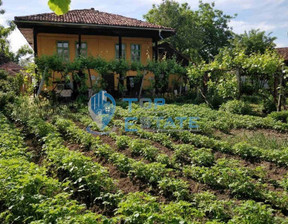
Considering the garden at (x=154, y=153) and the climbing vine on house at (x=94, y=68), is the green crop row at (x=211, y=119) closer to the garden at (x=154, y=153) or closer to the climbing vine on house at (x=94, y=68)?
the garden at (x=154, y=153)

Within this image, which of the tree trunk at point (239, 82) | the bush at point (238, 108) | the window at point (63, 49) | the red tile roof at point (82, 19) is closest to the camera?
the bush at point (238, 108)

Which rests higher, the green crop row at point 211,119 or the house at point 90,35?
the house at point 90,35

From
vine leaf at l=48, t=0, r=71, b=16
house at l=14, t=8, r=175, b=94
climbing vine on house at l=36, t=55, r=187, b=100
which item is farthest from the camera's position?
house at l=14, t=8, r=175, b=94

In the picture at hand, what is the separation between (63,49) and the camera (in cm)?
1848

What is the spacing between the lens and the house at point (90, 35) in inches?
648

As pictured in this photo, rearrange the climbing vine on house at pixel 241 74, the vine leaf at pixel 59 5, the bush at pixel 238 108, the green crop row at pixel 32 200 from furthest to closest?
the climbing vine on house at pixel 241 74 → the bush at pixel 238 108 → the green crop row at pixel 32 200 → the vine leaf at pixel 59 5

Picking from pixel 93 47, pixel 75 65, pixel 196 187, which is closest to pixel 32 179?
pixel 196 187

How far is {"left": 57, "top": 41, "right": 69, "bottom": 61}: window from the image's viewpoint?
18.4 meters

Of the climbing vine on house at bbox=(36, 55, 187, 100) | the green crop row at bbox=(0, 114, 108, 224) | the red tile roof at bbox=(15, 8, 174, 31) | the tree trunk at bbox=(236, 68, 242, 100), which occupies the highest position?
the red tile roof at bbox=(15, 8, 174, 31)

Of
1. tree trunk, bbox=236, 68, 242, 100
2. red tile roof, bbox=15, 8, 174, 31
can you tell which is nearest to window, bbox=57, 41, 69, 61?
red tile roof, bbox=15, 8, 174, 31

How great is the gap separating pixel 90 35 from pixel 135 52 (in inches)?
126

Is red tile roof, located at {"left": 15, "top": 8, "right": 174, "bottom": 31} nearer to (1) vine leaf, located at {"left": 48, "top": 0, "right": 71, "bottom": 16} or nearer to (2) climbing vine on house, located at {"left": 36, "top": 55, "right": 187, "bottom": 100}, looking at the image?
(2) climbing vine on house, located at {"left": 36, "top": 55, "right": 187, "bottom": 100}

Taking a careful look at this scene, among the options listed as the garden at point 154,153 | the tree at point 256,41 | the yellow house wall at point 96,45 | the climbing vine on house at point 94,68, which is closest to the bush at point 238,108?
the garden at point 154,153

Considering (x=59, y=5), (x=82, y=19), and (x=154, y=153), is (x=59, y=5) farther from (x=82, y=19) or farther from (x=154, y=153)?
(x=82, y=19)
